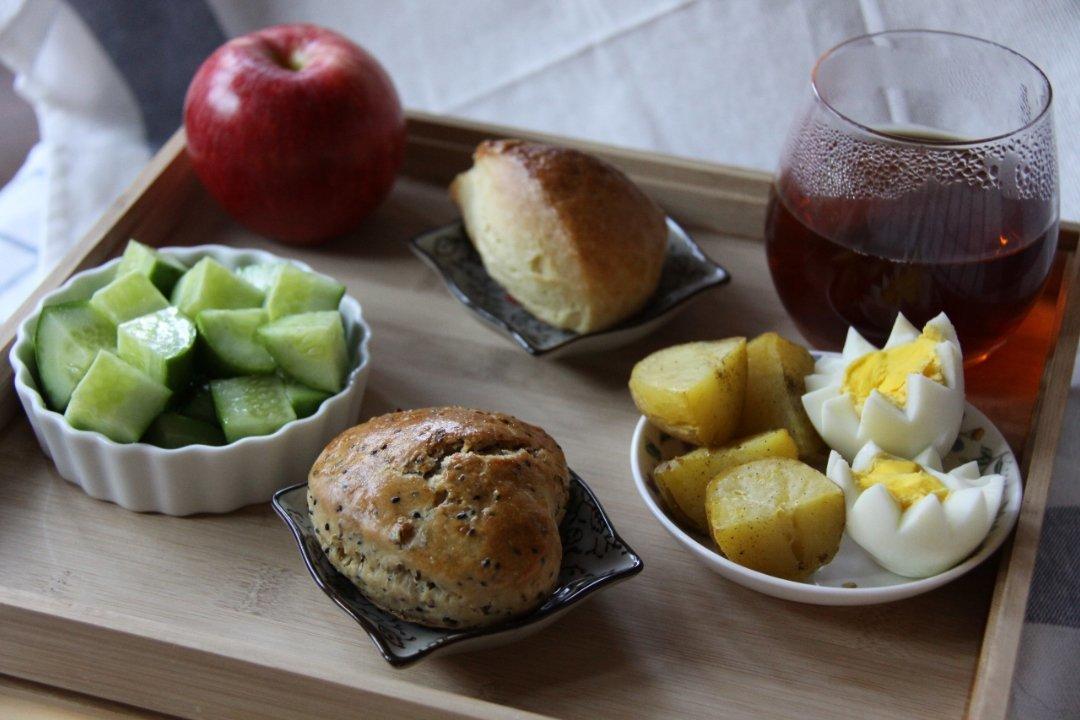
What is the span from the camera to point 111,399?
1.22m

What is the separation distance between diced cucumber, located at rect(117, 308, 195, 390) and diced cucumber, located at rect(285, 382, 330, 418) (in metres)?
0.11

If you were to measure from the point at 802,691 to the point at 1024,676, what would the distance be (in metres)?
0.31

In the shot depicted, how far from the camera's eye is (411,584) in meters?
1.04

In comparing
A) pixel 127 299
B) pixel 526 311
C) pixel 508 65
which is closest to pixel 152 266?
pixel 127 299

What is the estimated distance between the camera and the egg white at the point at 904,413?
1.18 m

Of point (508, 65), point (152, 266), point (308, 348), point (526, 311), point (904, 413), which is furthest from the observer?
point (508, 65)

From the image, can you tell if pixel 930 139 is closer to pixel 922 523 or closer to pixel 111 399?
pixel 922 523

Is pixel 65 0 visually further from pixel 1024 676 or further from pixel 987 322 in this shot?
pixel 1024 676

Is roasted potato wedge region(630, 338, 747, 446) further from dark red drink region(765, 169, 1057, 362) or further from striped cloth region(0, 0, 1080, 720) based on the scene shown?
striped cloth region(0, 0, 1080, 720)

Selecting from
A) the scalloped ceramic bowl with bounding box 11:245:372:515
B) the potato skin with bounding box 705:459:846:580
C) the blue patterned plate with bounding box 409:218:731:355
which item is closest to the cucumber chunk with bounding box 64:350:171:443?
the scalloped ceramic bowl with bounding box 11:245:372:515

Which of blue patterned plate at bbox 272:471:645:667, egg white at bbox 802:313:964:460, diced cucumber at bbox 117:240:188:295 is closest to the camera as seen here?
blue patterned plate at bbox 272:471:645:667

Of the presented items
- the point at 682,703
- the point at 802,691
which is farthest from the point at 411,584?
the point at 802,691

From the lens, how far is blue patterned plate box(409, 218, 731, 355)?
4.81 feet

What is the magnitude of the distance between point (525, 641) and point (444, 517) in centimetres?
16
